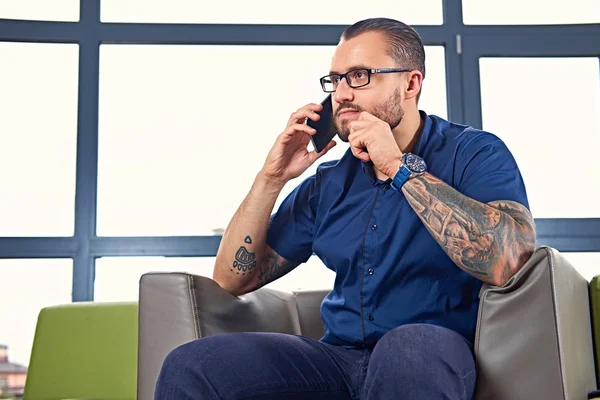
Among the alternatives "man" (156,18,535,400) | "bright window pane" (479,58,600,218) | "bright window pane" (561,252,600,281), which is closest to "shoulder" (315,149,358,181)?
"man" (156,18,535,400)

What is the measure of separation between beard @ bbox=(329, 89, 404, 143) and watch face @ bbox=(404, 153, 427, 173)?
0.73 ft

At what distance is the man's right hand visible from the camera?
6.34ft

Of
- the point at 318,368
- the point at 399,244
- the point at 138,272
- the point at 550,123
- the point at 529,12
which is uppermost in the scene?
the point at 529,12

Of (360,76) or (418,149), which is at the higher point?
(360,76)

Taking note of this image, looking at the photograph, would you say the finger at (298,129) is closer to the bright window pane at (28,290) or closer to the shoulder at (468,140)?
the shoulder at (468,140)

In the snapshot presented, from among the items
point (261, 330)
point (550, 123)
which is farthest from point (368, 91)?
point (550, 123)

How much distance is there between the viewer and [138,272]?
3225 millimetres

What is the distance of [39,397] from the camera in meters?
2.45

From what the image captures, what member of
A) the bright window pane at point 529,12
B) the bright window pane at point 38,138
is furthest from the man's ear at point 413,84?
the bright window pane at point 38,138

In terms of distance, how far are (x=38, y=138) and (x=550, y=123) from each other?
226cm

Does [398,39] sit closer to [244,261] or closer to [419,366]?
[244,261]

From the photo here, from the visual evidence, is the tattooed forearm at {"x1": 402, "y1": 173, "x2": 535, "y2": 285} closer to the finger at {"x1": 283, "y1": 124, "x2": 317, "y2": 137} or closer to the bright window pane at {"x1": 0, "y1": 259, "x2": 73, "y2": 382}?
the finger at {"x1": 283, "y1": 124, "x2": 317, "y2": 137}

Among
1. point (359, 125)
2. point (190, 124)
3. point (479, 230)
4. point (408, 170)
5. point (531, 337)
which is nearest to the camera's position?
point (531, 337)

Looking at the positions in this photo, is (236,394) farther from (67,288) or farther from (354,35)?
(67,288)
